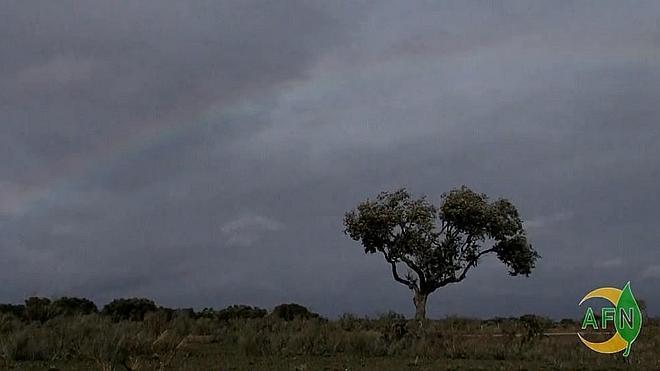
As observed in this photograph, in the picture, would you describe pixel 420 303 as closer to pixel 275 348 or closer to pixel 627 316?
pixel 275 348

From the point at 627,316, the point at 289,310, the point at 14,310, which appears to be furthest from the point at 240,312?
the point at 627,316

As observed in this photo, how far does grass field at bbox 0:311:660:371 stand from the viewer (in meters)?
20.6

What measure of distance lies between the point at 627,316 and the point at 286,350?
423 inches

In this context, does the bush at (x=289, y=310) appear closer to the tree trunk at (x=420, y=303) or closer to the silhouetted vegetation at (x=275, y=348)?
the tree trunk at (x=420, y=303)

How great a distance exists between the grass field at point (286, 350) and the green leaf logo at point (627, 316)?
2756 millimetres

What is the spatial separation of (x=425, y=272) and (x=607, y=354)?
25.7m

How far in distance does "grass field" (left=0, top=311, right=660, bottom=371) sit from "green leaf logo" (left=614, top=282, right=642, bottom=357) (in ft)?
9.04

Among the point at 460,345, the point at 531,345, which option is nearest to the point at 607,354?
the point at 531,345

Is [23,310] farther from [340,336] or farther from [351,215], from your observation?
[351,215]

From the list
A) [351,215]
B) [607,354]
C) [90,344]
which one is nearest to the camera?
[90,344]

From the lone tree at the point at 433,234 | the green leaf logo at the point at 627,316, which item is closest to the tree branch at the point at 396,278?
the lone tree at the point at 433,234

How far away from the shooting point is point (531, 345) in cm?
2627

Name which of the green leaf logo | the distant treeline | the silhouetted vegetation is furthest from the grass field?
the distant treeline

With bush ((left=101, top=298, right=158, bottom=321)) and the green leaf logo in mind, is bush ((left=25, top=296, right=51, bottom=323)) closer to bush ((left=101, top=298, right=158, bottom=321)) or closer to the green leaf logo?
bush ((left=101, top=298, right=158, bottom=321))
